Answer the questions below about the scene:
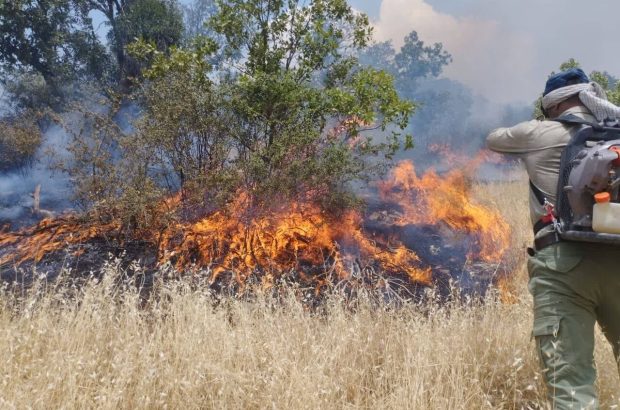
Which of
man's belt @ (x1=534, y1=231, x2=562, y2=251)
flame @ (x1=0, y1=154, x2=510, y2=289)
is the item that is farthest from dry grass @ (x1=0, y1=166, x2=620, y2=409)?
flame @ (x1=0, y1=154, x2=510, y2=289)

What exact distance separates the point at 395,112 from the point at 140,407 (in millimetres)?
4476

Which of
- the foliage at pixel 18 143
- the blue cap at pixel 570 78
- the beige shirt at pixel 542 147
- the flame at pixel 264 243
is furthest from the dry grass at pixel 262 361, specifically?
the foliage at pixel 18 143

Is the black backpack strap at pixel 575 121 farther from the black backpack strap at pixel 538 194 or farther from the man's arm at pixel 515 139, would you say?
the black backpack strap at pixel 538 194

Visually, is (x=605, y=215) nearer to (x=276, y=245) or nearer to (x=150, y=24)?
(x=276, y=245)

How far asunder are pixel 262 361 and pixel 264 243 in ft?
8.81

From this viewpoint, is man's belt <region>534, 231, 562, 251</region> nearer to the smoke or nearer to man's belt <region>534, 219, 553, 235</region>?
man's belt <region>534, 219, 553, 235</region>

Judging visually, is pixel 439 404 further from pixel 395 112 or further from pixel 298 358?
pixel 395 112

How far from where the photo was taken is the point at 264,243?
18.1 ft

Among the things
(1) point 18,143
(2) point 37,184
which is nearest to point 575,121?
(2) point 37,184

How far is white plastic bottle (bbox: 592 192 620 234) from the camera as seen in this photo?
2.24 m

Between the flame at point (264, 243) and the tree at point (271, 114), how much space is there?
28cm

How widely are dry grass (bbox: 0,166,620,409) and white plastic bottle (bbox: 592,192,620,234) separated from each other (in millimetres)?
851

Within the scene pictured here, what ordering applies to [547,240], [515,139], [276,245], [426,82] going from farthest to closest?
[426,82] → [276,245] → [515,139] → [547,240]

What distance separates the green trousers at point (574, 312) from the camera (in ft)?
7.61
